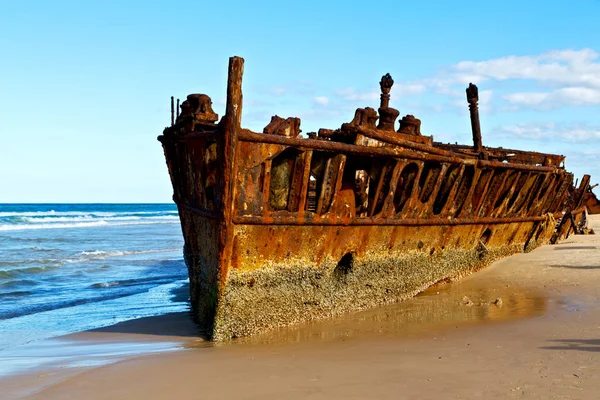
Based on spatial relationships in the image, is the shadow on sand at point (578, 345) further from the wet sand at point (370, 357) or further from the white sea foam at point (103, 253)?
the white sea foam at point (103, 253)

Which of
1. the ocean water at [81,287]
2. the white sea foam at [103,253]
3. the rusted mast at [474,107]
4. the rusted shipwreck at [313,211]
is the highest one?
the rusted mast at [474,107]

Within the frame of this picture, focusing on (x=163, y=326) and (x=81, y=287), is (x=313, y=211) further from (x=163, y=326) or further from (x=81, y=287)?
(x=81, y=287)

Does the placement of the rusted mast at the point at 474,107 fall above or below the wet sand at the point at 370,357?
above

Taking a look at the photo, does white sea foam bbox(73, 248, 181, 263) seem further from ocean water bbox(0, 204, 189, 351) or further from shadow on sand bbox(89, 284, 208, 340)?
shadow on sand bbox(89, 284, 208, 340)

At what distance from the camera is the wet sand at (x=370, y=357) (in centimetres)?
466

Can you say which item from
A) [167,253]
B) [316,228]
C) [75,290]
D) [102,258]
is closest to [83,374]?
[316,228]

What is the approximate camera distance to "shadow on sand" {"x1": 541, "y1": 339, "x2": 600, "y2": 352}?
18.0ft

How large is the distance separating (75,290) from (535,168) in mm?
8754

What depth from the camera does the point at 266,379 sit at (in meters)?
5.02

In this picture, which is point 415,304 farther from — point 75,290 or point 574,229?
point 574,229

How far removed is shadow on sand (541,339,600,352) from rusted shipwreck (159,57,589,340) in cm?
262

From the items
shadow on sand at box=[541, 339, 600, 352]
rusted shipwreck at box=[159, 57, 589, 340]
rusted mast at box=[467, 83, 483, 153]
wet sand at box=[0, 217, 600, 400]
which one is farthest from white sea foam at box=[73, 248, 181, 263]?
shadow on sand at box=[541, 339, 600, 352]

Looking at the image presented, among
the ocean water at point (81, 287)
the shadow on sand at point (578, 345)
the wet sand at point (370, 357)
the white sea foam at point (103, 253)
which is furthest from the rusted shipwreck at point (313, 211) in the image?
the white sea foam at point (103, 253)

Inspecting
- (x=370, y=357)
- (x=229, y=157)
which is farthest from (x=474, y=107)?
(x=370, y=357)
